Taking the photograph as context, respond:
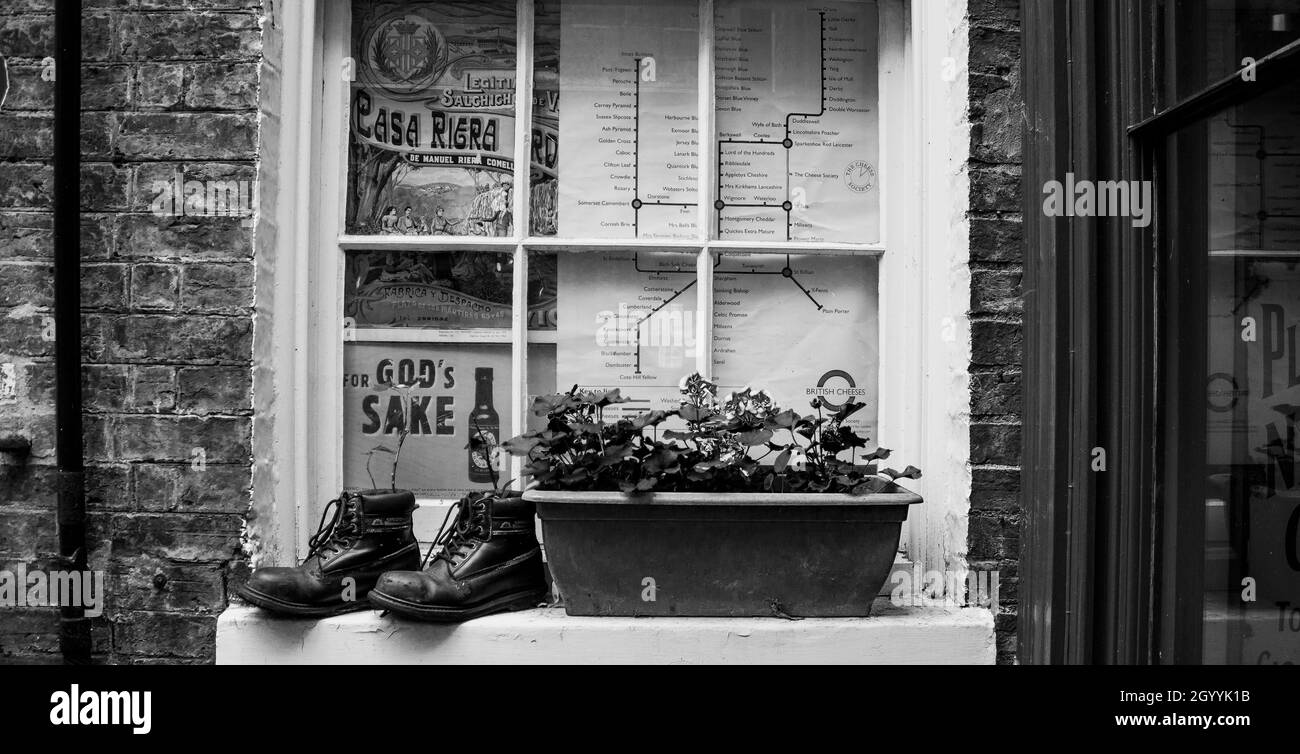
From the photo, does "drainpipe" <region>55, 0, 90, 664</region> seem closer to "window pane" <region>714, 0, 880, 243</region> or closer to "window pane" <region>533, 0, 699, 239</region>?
"window pane" <region>533, 0, 699, 239</region>

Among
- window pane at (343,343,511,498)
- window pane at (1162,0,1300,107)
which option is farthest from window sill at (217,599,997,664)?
window pane at (1162,0,1300,107)

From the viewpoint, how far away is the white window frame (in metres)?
1.99

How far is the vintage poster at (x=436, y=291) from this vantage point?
212cm

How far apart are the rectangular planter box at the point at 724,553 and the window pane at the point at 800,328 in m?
0.37

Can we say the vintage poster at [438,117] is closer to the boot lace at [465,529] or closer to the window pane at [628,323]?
the window pane at [628,323]

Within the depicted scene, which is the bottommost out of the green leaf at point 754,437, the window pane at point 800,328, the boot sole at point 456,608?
the boot sole at point 456,608

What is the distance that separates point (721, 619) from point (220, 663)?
936 mm

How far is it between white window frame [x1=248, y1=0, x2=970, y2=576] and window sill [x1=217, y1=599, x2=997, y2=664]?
0.20 m

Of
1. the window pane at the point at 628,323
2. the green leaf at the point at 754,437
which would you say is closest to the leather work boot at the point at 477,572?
the window pane at the point at 628,323

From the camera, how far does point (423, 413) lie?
6.98 feet
